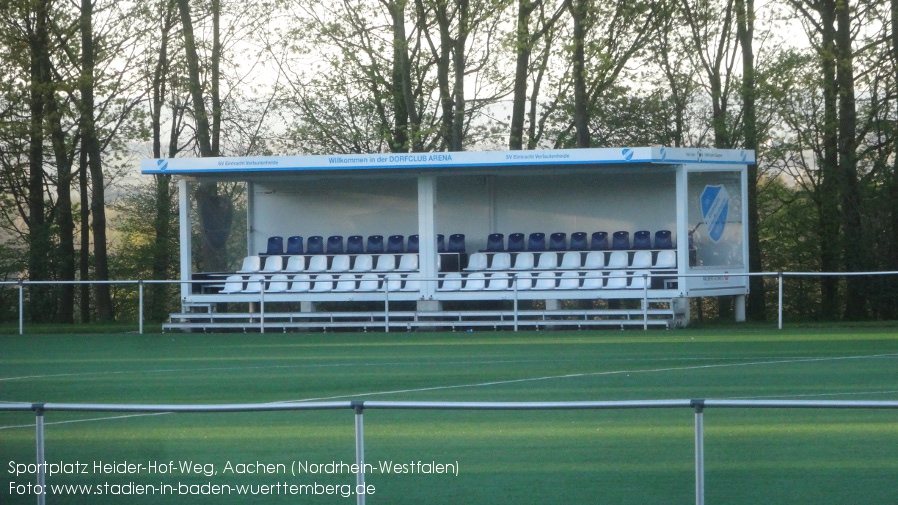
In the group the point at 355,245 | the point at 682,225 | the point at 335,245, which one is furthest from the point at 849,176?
the point at 335,245

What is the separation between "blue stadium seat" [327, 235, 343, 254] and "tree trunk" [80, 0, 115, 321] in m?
8.65

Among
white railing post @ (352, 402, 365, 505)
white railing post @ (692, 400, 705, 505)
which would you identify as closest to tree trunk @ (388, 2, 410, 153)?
white railing post @ (352, 402, 365, 505)

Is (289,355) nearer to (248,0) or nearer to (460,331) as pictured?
(460,331)


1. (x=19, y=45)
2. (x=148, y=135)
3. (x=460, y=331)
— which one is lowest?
(x=460, y=331)

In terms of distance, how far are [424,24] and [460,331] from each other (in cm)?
1321

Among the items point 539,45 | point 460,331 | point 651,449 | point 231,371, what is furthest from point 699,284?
point 651,449

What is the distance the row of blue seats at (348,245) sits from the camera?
27.8 metres

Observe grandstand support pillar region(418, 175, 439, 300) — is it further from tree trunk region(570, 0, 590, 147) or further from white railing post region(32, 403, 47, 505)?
white railing post region(32, 403, 47, 505)

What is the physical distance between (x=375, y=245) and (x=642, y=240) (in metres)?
6.34

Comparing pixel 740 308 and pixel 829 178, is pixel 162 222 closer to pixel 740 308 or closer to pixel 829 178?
pixel 740 308

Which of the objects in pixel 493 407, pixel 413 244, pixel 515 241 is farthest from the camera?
pixel 413 244

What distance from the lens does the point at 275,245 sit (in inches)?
1121

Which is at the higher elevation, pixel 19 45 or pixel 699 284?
pixel 19 45

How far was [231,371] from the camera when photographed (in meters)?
15.8
